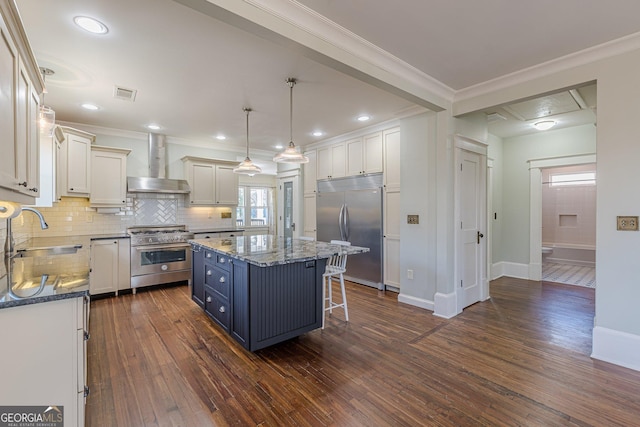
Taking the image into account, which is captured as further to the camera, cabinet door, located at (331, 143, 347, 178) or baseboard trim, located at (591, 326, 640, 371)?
cabinet door, located at (331, 143, 347, 178)

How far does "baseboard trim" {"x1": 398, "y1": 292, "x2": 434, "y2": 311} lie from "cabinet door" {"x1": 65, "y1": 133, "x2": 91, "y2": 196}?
4.70 meters

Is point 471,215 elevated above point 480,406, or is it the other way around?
point 471,215

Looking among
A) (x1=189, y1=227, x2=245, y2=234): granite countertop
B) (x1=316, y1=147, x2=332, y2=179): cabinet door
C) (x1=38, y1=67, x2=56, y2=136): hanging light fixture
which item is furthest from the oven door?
(x1=316, y1=147, x2=332, y2=179): cabinet door

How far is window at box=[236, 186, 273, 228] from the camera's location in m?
8.20

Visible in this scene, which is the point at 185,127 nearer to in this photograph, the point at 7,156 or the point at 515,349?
the point at 7,156

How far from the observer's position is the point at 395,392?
2010 mm

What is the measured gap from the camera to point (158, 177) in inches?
197

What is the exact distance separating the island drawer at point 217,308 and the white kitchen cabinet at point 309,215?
268cm

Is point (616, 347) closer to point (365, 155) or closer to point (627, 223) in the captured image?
point (627, 223)

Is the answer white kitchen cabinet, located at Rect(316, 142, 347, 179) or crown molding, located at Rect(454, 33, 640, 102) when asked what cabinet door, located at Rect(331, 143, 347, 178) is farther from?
crown molding, located at Rect(454, 33, 640, 102)

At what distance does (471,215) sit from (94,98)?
15.8 ft

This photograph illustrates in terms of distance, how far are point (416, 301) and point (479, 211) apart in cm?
146

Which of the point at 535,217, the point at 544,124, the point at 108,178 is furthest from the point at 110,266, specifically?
the point at 535,217

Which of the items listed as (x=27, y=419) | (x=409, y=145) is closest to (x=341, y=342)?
(x=27, y=419)
